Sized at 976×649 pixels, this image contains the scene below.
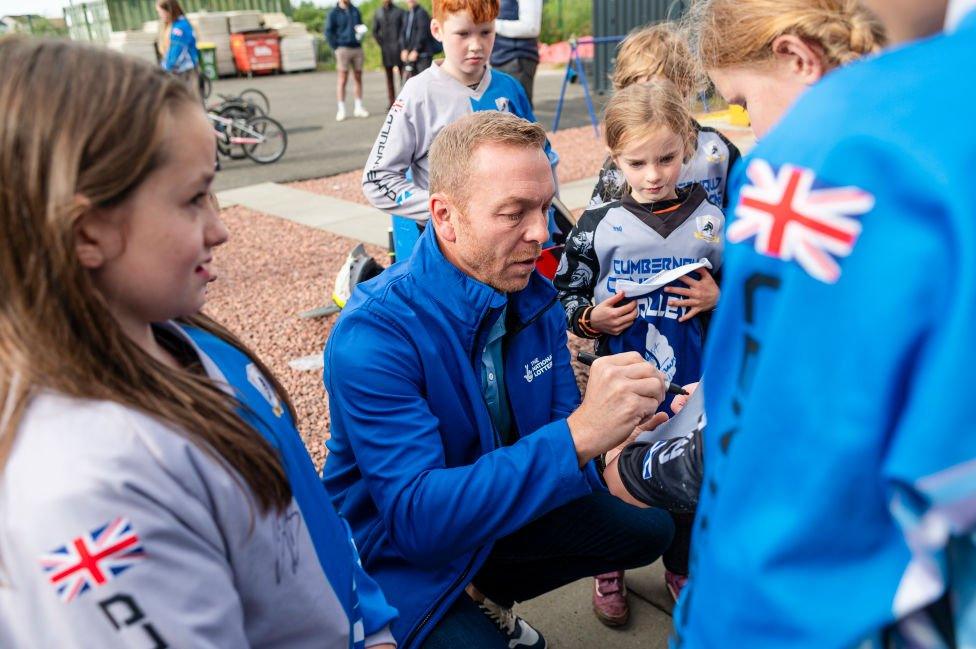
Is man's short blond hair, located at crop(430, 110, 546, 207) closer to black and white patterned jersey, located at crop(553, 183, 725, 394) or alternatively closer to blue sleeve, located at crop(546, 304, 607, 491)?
blue sleeve, located at crop(546, 304, 607, 491)

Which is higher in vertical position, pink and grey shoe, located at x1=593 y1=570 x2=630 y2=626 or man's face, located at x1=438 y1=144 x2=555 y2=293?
man's face, located at x1=438 y1=144 x2=555 y2=293

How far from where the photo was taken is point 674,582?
2.75 metres

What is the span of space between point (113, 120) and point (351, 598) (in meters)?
0.95

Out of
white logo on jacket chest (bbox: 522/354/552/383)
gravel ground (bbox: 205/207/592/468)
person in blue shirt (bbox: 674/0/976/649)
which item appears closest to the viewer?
person in blue shirt (bbox: 674/0/976/649)

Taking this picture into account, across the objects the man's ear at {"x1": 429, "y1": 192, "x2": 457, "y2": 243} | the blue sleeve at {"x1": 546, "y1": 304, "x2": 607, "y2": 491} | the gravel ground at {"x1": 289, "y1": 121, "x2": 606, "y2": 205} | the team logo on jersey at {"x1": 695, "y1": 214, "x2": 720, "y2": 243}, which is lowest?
the gravel ground at {"x1": 289, "y1": 121, "x2": 606, "y2": 205}

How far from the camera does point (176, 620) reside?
111 cm

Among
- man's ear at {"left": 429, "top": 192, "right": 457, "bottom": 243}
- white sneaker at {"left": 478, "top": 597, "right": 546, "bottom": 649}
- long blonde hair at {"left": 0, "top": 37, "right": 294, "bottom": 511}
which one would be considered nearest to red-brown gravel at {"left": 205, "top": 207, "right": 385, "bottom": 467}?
white sneaker at {"left": 478, "top": 597, "right": 546, "bottom": 649}

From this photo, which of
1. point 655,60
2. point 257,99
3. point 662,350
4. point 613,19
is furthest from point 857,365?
point 257,99

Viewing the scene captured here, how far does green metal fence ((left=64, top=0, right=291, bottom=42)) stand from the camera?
30562 mm

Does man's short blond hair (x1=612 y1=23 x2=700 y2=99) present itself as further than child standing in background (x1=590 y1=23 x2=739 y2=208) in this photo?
Yes

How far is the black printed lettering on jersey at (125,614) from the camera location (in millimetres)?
1060

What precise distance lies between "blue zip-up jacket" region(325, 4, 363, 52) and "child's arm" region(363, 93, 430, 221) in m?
11.8

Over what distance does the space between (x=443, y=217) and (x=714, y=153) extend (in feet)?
4.72

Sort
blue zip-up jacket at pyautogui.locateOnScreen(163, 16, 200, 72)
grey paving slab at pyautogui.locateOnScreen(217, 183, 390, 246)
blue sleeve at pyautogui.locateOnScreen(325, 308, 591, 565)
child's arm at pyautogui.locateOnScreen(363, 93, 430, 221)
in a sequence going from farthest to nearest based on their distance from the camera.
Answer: blue zip-up jacket at pyautogui.locateOnScreen(163, 16, 200, 72)
grey paving slab at pyautogui.locateOnScreen(217, 183, 390, 246)
child's arm at pyautogui.locateOnScreen(363, 93, 430, 221)
blue sleeve at pyautogui.locateOnScreen(325, 308, 591, 565)
